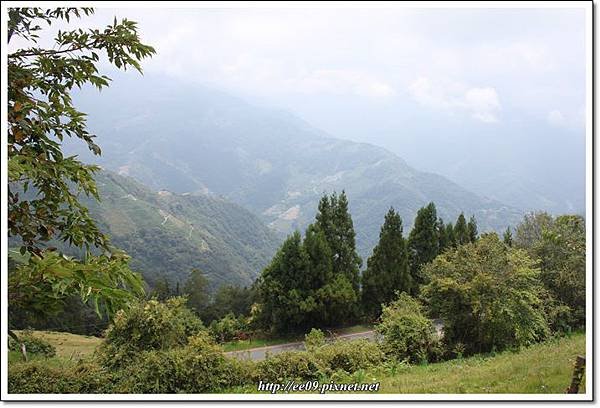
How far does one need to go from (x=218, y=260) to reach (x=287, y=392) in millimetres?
71019

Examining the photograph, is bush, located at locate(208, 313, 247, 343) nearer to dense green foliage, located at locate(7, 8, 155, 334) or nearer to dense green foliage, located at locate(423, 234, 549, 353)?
dense green foliage, located at locate(423, 234, 549, 353)

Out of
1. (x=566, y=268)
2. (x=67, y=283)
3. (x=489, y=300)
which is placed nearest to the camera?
(x=67, y=283)

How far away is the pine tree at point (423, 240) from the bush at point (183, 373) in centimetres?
1480

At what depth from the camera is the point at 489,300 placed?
9703 mm

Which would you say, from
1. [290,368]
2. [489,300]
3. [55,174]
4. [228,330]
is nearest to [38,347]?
[290,368]

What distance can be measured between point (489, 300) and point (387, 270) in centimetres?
874

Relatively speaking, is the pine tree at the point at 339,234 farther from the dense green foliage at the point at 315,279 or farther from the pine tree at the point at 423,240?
the pine tree at the point at 423,240

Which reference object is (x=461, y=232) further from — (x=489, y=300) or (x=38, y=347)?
(x=38, y=347)

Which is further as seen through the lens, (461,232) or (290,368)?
(461,232)

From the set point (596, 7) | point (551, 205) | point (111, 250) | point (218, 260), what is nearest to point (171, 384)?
point (111, 250)

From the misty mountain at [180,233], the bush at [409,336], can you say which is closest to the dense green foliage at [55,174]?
the bush at [409,336]

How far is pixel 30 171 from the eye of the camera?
253 centimetres

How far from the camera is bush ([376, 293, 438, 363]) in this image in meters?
8.78

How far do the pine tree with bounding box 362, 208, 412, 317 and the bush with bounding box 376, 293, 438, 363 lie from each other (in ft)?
26.5
